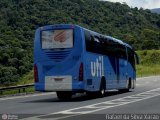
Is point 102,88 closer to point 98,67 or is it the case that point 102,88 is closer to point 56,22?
point 98,67

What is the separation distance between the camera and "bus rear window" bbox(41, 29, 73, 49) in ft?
76.3

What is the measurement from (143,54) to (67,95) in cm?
10650

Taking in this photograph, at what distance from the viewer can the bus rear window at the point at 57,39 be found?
23.3 metres

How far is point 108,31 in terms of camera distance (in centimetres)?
12762

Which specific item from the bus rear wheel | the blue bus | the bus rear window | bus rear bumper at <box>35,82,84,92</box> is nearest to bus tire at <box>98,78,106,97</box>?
the bus rear wheel

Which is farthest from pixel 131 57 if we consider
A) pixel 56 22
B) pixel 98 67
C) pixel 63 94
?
pixel 56 22

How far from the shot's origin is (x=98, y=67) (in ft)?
83.7

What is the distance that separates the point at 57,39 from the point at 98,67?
3208 millimetres

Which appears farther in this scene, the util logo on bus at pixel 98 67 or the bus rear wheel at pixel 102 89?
the bus rear wheel at pixel 102 89

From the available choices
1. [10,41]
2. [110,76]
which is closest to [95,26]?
[10,41]

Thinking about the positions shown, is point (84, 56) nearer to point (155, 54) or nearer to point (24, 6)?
point (24, 6)

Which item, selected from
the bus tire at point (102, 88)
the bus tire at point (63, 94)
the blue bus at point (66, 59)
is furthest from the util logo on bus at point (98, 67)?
the bus tire at point (63, 94)

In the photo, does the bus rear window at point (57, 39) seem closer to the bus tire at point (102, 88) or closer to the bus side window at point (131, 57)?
the bus tire at point (102, 88)

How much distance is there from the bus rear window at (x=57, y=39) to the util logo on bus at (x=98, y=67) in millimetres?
1968
